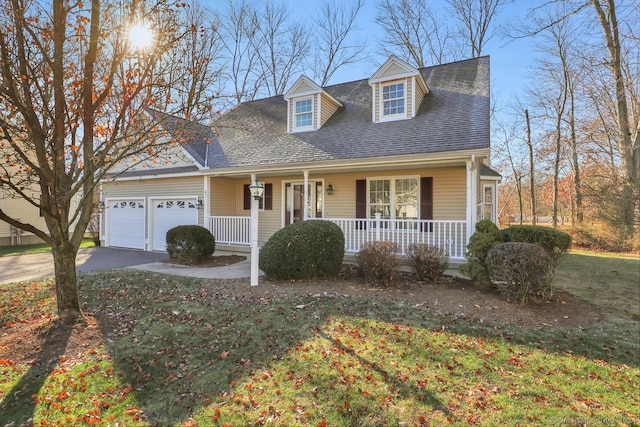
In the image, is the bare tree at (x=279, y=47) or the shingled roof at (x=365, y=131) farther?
the bare tree at (x=279, y=47)

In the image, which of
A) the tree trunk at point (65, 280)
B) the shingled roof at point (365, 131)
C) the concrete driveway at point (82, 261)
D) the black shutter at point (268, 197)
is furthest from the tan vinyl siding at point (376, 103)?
the tree trunk at point (65, 280)

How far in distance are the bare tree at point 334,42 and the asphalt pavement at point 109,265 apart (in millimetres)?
16248

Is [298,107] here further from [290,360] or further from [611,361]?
[611,361]

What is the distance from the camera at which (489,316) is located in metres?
5.43

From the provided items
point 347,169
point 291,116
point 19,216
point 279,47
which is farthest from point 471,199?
point 19,216

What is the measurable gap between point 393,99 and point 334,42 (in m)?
14.2

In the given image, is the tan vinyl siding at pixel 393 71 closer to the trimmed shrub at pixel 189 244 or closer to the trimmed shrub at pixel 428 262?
the trimmed shrub at pixel 428 262

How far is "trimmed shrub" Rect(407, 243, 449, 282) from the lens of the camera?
740 cm

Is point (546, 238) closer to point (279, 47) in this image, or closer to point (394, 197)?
point (394, 197)

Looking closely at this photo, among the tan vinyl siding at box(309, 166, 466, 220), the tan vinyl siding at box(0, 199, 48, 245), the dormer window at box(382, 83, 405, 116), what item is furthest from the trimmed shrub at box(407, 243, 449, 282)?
the tan vinyl siding at box(0, 199, 48, 245)

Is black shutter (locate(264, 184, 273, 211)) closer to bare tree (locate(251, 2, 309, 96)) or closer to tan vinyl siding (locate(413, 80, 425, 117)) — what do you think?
tan vinyl siding (locate(413, 80, 425, 117))

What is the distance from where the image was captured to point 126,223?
1398 cm

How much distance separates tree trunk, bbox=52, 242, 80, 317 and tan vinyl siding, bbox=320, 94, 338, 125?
8.82m

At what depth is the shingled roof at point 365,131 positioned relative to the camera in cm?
907
